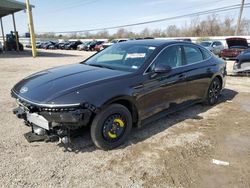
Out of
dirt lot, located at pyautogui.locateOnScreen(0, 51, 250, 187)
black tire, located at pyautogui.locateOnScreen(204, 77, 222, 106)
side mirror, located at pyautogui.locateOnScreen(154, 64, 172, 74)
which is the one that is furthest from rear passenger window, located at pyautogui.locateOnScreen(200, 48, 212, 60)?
side mirror, located at pyautogui.locateOnScreen(154, 64, 172, 74)

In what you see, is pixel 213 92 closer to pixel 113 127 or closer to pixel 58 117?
pixel 113 127

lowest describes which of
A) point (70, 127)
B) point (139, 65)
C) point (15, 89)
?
point (70, 127)

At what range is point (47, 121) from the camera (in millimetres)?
3092

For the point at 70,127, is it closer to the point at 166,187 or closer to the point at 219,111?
the point at 166,187

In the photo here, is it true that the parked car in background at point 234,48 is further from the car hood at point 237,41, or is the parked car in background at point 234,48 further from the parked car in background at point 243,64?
the parked car in background at point 243,64

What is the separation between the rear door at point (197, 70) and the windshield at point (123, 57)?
104cm

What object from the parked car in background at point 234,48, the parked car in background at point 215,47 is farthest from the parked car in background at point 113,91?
the parked car in background at point 215,47

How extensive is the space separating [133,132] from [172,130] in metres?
0.73

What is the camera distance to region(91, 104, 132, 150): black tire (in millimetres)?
3313

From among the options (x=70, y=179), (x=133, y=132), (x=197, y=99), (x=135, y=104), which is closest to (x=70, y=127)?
(x=70, y=179)

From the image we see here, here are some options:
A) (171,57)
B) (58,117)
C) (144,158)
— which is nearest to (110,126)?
(144,158)

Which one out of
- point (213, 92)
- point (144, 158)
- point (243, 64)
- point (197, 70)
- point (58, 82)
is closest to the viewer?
point (144, 158)

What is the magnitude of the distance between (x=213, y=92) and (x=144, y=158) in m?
3.26

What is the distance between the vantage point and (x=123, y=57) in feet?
14.4
